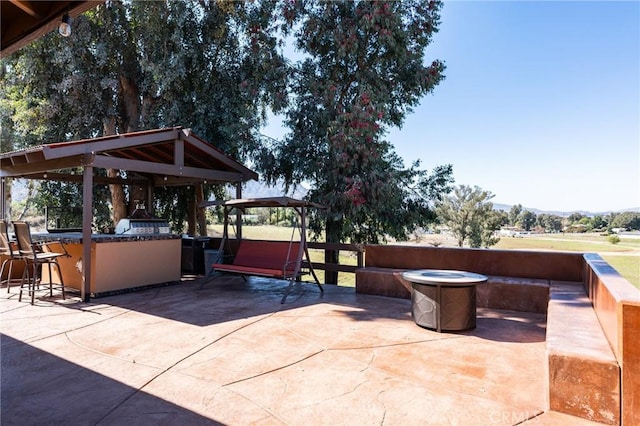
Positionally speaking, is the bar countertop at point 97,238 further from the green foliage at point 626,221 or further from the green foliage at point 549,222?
the green foliage at point 549,222

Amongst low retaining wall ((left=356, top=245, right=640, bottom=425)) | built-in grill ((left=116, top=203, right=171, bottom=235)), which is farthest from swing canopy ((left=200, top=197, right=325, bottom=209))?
low retaining wall ((left=356, top=245, right=640, bottom=425))

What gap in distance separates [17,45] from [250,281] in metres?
5.73

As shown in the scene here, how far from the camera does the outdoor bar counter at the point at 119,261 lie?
19.4 feet

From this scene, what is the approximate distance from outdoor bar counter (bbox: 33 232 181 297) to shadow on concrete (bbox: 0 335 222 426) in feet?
9.37

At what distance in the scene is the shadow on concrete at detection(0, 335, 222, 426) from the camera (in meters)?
2.26

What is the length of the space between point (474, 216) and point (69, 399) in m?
24.5

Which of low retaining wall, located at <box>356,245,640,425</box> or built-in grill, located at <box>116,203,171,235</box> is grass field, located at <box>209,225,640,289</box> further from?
built-in grill, located at <box>116,203,171,235</box>

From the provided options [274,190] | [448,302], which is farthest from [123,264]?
[448,302]

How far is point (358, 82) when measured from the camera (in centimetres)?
900

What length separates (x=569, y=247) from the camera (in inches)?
661

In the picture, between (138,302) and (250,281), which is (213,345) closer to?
(138,302)

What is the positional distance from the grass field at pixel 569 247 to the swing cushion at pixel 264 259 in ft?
4.93

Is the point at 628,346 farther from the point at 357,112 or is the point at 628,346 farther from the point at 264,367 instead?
the point at 357,112

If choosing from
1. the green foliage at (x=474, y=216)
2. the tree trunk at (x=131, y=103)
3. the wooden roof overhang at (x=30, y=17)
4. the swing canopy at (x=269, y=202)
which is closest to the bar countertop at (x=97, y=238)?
the swing canopy at (x=269, y=202)
